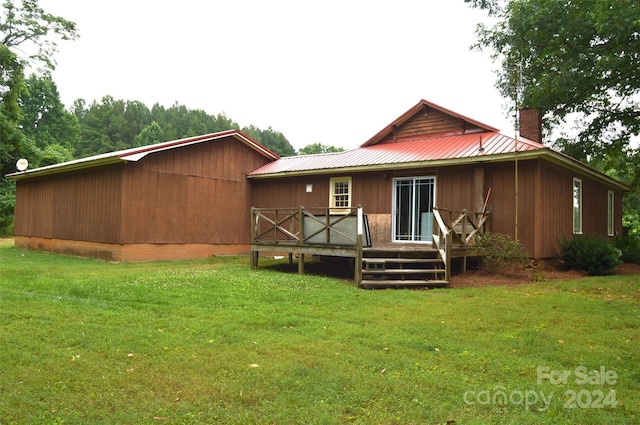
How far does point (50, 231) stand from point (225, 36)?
10.7 m

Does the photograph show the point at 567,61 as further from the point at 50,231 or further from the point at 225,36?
the point at 50,231

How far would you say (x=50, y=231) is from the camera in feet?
58.7

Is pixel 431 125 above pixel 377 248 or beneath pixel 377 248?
above

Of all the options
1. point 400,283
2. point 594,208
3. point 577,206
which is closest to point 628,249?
point 594,208

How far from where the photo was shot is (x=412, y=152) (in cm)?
1416

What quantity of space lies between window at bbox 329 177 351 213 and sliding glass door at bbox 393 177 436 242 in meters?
1.82

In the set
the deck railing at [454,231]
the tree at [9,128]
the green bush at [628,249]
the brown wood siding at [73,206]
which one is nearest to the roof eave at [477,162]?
the deck railing at [454,231]

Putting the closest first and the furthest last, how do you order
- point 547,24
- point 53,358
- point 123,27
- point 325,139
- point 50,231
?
1. point 53,358
2. point 547,24
3. point 123,27
4. point 50,231
5. point 325,139

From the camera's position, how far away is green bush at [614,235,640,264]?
16328 millimetres

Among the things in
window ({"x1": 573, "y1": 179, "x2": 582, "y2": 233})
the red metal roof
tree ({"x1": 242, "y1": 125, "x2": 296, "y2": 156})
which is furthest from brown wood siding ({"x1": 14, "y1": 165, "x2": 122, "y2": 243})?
tree ({"x1": 242, "y1": 125, "x2": 296, "y2": 156})

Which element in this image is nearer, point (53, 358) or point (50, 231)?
point (53, 358)

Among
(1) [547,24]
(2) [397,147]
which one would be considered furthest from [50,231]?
(1) [547,24]

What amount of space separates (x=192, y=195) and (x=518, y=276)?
10442mm

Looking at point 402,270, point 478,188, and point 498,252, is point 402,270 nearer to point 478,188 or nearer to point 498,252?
point 498,252
